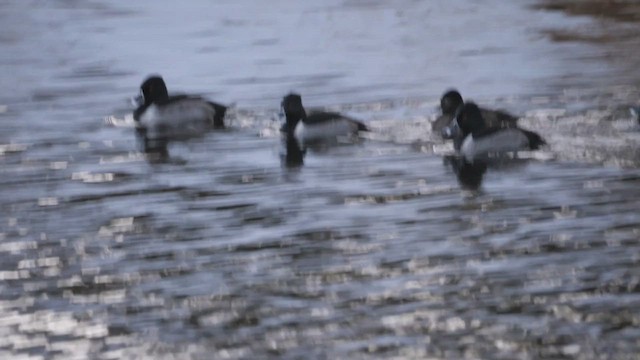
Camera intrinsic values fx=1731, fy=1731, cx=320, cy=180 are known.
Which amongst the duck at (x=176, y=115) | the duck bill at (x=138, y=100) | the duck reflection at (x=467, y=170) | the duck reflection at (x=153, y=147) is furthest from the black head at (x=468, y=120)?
the duck bill at (x=138, y=100)

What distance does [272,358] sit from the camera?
10312 mm

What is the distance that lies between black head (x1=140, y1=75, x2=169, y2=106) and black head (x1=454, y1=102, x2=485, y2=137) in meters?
3.62

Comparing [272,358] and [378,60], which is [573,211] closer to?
[272,358]

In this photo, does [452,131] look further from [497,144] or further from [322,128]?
[322,128]

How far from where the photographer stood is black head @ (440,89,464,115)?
18.5 m

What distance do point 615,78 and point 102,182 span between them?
821 cm

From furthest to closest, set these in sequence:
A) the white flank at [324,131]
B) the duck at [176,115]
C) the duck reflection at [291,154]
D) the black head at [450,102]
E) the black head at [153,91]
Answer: the black head at [153,91] < the duck at [176,115] < the black head at [450,102] < the white flank at [324,131] < the duck reflection at [291,154]

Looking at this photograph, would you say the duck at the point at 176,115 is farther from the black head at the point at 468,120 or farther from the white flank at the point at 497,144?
the white flank at the point at 497,144

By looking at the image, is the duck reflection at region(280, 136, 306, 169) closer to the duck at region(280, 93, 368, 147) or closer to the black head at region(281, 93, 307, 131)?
the duck at region(280, 93, 368, 147)

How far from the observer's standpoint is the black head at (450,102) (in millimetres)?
18547

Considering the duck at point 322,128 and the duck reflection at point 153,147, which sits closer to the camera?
the duck reflection at point 153,147

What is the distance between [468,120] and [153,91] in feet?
13.2

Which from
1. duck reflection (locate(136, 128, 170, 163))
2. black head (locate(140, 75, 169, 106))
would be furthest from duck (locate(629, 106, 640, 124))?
black head (locate(140, 75, 169, 106))

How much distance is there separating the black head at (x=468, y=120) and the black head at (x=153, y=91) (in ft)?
11.9
